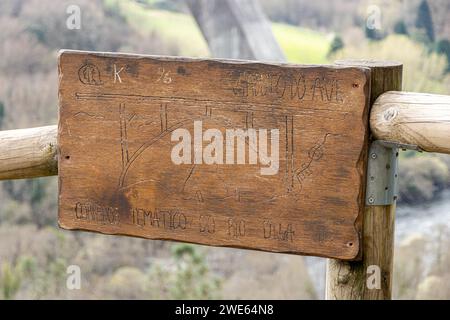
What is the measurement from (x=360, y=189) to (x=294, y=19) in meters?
5.36

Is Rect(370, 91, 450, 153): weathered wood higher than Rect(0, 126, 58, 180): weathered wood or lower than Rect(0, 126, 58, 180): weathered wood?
higher

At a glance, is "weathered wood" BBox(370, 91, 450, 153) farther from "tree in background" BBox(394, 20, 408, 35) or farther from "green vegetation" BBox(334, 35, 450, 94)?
"tree in background" BBox(394, 20, 408, 35)

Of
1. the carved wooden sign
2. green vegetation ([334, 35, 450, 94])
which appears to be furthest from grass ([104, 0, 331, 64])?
the carved wooden sign

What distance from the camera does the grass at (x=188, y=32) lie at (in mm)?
6574

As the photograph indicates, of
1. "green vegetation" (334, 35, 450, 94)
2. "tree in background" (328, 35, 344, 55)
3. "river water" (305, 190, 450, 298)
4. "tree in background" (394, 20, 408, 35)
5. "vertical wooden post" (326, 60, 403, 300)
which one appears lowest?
"river water" (305, 190, 450, 298)

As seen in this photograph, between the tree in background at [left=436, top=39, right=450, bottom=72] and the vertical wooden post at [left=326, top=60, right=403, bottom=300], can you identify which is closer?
the vertical wooden post at [left=326, top=60, right=403, bottom=300]

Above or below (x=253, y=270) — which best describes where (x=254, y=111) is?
above

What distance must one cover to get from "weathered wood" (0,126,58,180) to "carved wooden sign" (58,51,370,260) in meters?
0.14

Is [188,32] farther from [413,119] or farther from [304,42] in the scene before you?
[413,119]

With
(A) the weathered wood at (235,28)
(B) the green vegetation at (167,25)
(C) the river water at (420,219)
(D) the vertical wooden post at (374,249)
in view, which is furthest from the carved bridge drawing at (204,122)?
(B) the green vegetation at (167,25)

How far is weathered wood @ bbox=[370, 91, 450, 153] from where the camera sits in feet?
4.85
